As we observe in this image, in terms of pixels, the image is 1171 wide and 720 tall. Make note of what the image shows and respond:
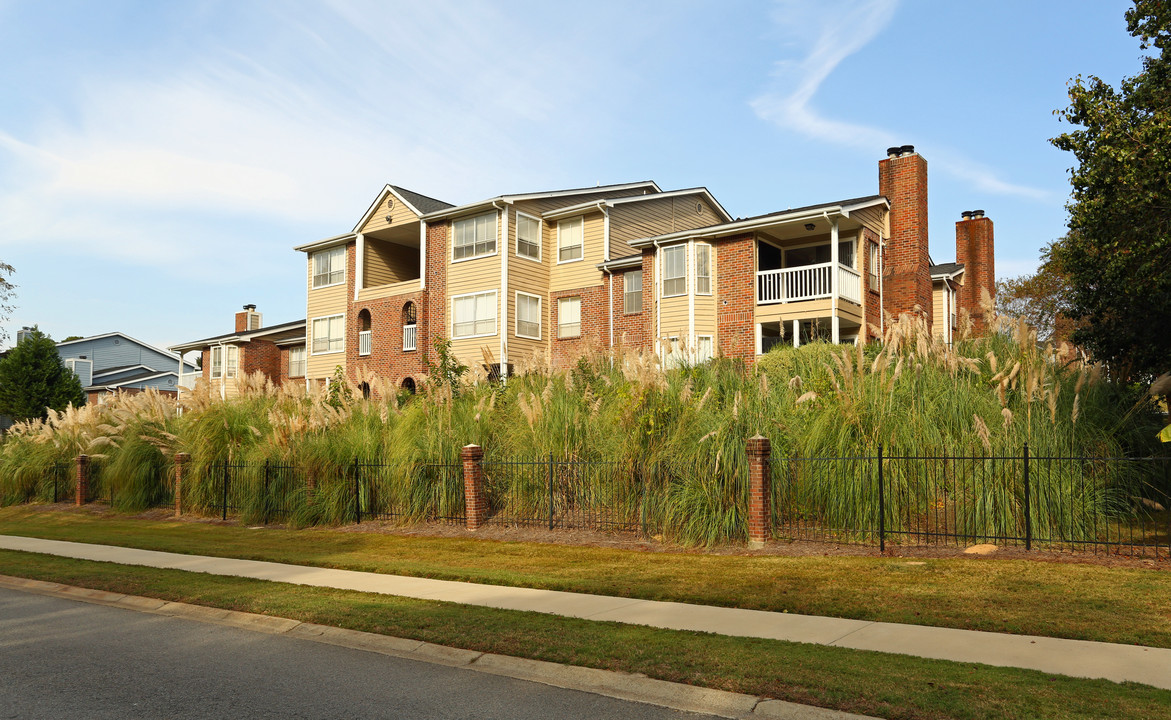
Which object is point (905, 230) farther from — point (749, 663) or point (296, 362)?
point (296, 362)

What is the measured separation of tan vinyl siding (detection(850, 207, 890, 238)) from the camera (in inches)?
1098

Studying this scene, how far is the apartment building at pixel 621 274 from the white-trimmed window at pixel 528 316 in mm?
61

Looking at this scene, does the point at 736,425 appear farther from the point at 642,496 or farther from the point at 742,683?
the point at 742,683

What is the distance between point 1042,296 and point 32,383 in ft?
175

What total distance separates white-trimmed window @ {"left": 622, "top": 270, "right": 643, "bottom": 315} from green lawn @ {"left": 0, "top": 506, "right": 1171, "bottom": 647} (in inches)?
654

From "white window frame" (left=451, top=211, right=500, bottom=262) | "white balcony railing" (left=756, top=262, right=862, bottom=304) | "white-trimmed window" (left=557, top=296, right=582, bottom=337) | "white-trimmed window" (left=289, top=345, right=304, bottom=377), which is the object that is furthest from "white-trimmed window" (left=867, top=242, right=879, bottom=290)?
"white-trimmed window" (left=289, top=345, right=304, bottom=377)

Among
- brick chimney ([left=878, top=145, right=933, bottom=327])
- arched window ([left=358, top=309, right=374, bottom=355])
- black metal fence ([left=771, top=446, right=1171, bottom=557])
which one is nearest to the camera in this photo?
black metal fence ([left=771, top=446, right=1171, bottom=557])

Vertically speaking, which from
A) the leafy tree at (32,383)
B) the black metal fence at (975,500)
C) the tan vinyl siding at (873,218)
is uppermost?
the tan vinyl siding at (873,218)

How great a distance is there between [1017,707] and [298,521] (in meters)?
15.5

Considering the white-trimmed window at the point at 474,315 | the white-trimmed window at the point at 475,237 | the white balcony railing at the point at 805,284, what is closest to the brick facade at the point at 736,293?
the white balcony railing at the point at 805,284

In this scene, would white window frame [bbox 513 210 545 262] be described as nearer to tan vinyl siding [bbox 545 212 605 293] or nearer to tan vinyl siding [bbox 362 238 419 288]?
tan vinyl siding [bbox 545 212 605 293]

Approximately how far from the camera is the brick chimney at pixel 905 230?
95.9 ft

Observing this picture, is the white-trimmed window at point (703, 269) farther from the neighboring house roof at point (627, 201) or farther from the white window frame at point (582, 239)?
the white window frame at point (582, 239)

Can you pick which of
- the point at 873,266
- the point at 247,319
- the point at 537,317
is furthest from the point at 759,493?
the point at 247,319
